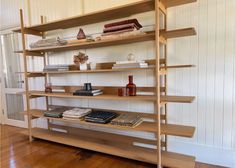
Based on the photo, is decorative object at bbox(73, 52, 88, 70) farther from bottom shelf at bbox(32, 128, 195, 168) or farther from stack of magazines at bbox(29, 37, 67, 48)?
bottom shelf at bbox(32, 128, 195, 168)

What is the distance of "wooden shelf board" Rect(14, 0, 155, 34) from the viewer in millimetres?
1885

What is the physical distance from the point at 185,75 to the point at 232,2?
33.8 inches

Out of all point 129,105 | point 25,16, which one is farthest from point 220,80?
point 25,16

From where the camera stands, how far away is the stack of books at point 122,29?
6.17 ft

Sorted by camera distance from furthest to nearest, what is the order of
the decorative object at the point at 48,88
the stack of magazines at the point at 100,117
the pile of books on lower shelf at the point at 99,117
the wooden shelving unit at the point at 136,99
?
the decorative object at the point at 48,88
the stack of magazines at the point at 100,117
the pile of books on lower shelf at the point at 99,117
the wooden shelving unit at the point at 136,99

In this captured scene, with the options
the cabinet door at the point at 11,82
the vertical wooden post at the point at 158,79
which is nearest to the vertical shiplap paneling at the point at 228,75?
the vertical wooden post at the point at 158,79

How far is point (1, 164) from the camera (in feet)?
6.85

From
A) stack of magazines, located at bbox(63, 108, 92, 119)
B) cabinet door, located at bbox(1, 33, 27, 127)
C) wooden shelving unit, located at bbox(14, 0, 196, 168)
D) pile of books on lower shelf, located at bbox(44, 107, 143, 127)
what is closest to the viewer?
wooden shelving unit, located at bbox(14, 0, 196, 168)

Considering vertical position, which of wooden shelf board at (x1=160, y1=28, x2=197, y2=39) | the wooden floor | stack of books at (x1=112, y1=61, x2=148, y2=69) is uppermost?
wooden shelf board at (x1=160, y1=28, x2=197, y2=39)

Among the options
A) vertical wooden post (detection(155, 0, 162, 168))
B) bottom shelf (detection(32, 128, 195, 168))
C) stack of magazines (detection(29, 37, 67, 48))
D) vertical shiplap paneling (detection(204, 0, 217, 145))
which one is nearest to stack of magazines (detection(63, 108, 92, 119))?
bottom shelf (detection(32, 128, 195, 168))

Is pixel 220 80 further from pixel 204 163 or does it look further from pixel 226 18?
pixel 204 163

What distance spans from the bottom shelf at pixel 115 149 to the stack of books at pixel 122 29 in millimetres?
1388

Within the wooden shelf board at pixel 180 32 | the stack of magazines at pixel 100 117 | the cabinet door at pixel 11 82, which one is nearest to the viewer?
the wooden shelf board at pixel 180 32

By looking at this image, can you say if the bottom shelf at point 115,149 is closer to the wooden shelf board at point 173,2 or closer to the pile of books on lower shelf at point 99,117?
the pile of books on lower shelf at point 99,117
